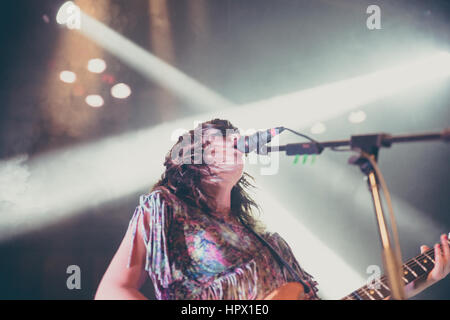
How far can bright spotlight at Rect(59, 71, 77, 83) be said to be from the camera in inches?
97.5

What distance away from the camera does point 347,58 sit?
2.89 meters

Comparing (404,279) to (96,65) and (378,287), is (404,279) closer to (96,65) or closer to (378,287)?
(378,287)

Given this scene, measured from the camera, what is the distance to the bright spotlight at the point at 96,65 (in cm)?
255

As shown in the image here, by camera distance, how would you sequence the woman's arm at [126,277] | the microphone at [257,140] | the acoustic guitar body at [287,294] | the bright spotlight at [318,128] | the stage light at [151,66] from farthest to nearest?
the bright spotlight at [318,128] < the stage light at [151,66] < the woman's arm at [126,277] < the acoustic guitar body at [287,294] < the microphone at [257,140]

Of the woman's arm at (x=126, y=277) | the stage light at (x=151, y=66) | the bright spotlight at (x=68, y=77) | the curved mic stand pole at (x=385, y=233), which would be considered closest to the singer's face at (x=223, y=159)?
the stage light at (x=151, y=66)

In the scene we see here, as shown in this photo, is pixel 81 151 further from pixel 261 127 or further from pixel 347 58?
pixel 347 58

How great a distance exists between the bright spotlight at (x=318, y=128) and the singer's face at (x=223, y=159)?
0.84 metres

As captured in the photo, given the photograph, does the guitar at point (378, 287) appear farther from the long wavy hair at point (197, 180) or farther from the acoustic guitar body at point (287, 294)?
the long wavy hair at point (197, 180)

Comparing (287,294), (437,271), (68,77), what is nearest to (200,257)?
(287,294)

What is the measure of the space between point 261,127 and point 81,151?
1.40 metres

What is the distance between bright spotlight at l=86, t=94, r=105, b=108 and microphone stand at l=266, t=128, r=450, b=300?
1628mm

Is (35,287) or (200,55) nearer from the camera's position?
(35,287)

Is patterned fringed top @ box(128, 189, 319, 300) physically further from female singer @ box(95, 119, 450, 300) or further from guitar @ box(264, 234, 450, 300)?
guitar @ box(264, 234, 450, 300)

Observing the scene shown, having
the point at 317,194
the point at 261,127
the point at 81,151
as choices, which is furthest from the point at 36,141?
the point at 317,194
